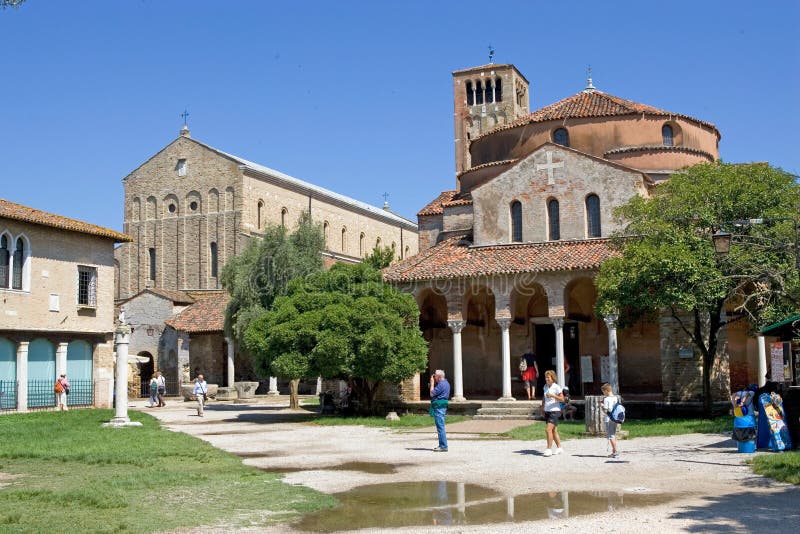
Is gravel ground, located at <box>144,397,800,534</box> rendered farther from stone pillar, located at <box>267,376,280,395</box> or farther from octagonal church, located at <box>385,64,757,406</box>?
stone pillar, located at <box>267,376,280,395</box>

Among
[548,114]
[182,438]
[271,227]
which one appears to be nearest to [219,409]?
[271,227]

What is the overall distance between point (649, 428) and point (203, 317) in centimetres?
3022

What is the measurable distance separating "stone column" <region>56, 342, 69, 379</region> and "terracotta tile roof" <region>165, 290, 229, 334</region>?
12790 millimetres

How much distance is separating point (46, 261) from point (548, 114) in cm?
1965

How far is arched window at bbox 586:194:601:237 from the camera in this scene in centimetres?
2831

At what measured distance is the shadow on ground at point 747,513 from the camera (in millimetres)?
8539

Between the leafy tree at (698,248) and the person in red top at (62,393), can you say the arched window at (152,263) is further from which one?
the leafy tree at (698,248)

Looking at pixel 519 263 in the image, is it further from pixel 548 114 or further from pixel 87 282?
pixel 87 282

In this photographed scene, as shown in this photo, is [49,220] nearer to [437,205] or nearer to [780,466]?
[437,205]

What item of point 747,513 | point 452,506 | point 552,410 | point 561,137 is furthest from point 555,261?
point 747,513

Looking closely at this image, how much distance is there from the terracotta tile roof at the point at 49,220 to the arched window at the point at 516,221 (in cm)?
1520

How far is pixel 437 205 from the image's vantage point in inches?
1414

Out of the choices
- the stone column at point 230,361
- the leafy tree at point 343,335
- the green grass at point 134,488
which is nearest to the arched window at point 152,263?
the stone column at point 230,361

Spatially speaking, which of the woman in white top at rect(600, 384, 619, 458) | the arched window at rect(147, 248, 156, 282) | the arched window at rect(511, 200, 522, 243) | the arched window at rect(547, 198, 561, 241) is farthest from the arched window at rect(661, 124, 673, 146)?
the arched window at rect(147, 248, 156, 282)
